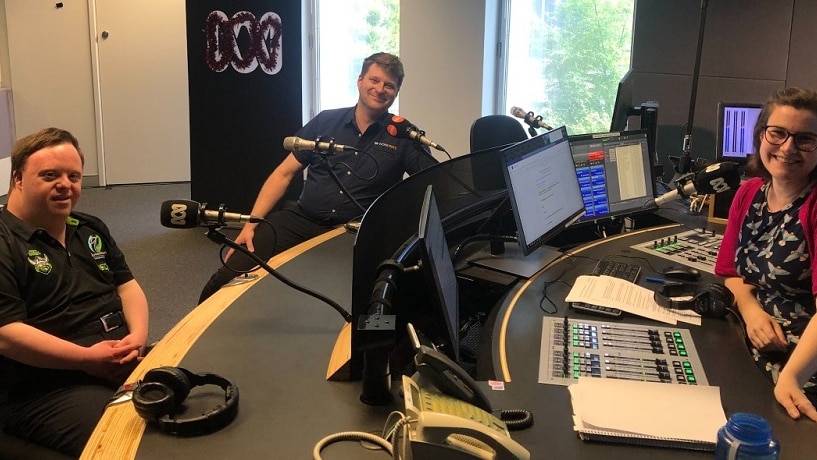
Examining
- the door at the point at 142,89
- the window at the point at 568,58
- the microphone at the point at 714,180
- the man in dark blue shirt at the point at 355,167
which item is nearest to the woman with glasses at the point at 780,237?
the microphone at the point at 714,180

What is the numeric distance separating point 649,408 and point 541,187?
3.39 ft

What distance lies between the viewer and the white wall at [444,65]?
5.05m

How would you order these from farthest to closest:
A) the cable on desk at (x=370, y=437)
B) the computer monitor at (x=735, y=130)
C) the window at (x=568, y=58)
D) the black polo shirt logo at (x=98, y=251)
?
1. the window at (x=568, y=58)
2. the computer monitor at (x=735, y=130)
3. the black polo shirt logo at (x=98, y=251)
4. the cable on desk at (x=370, y=437)

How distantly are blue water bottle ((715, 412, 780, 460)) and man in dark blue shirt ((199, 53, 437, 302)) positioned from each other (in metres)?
2.03

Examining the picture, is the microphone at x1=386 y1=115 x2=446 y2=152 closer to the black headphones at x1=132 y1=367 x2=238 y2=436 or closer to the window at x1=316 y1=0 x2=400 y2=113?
the black headphones at x1=132 y1=367 x2=238 y2=436

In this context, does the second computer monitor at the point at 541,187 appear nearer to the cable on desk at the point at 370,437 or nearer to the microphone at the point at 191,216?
the microphone at the point at 191,216

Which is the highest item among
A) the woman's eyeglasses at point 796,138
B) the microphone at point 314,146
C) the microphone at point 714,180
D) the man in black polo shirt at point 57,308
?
the woman's eyeglasses at point 796,138

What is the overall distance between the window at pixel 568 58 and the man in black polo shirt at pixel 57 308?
3795 millimetres

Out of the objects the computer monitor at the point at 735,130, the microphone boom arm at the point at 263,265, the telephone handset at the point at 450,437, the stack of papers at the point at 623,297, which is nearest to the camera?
the telephone handset at the point at 450,437

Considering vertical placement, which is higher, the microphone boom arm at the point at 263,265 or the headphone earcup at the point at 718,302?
the microphone boom arm at the point at 263,265

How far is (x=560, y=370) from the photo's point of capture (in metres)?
1.56

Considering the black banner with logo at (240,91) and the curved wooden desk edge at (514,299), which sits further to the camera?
the black banner with logo at (240,91)

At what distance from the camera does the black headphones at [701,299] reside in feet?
6.23

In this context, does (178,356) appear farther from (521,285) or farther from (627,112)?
(627,112)
